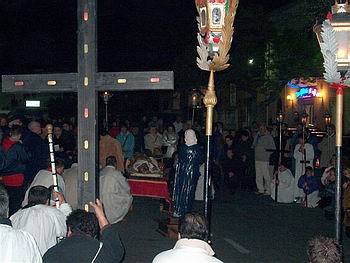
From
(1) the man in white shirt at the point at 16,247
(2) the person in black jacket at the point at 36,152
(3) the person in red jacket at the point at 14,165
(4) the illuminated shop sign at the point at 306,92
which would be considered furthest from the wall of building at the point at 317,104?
(1) the man in white shirt at the point at 16,247

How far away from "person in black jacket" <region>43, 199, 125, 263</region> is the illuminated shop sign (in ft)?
86.3

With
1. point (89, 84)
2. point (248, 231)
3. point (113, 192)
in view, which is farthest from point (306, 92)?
point (89, 84)

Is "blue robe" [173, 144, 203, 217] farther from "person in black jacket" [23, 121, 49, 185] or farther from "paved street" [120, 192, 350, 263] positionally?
"person in black jacket" [23, 121, 49, 185]

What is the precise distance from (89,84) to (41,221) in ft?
7.73

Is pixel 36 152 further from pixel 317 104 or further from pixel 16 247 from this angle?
pixel 317 104

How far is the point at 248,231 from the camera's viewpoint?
526 inches

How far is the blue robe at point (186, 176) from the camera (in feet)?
40.3

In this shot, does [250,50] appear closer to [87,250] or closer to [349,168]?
[349,168]

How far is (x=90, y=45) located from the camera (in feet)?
27.8

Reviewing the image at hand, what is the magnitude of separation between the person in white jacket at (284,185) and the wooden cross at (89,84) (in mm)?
9226

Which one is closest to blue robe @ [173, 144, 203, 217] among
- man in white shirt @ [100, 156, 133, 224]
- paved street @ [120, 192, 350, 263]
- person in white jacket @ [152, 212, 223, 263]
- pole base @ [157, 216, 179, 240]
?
pole base @ [157, 216, 179, 240]

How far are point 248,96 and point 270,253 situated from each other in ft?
98.3

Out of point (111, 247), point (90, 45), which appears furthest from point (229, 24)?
point (111, 247)

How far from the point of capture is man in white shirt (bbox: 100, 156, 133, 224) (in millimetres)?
13078
